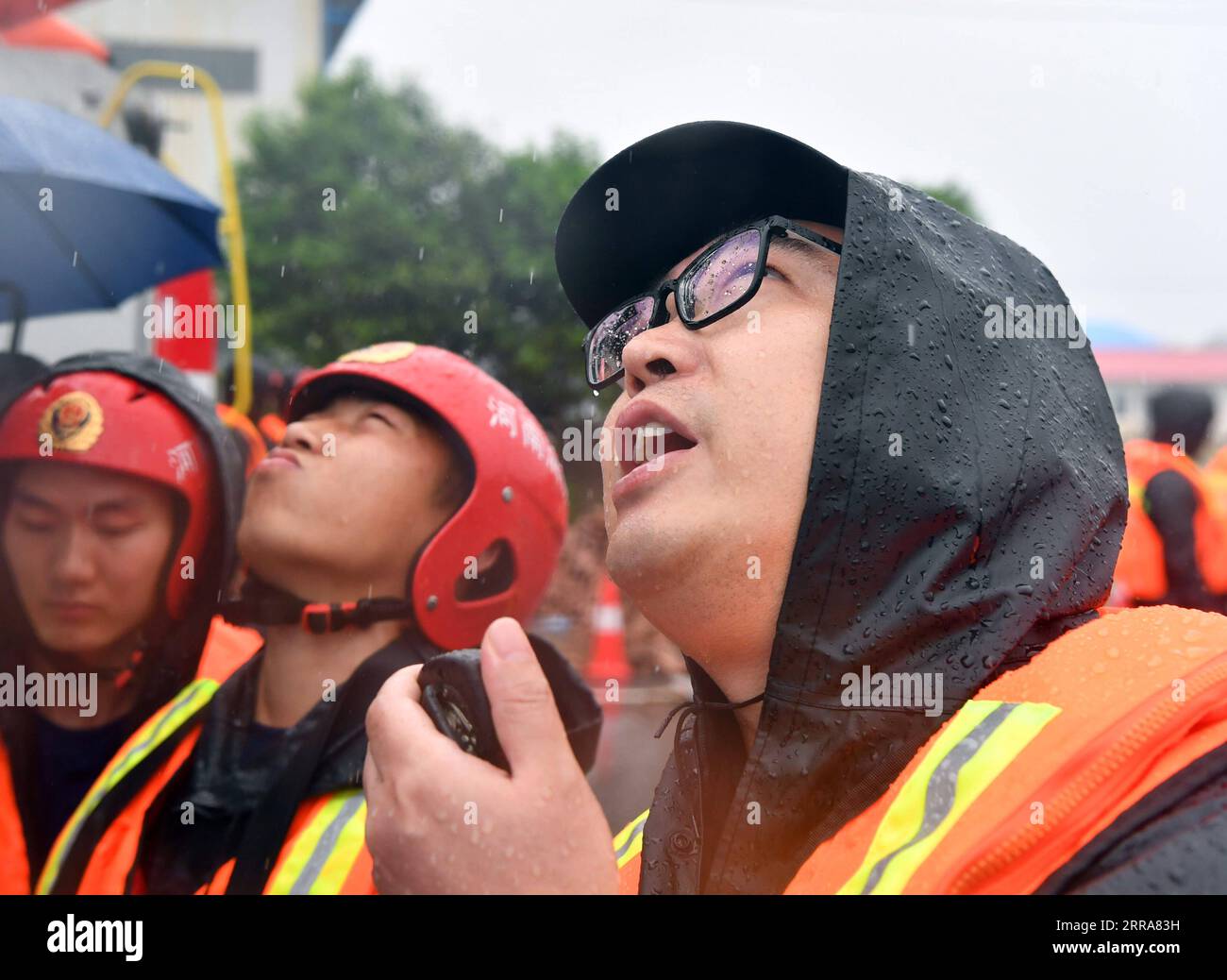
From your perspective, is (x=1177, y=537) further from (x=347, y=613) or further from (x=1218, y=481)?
(x=347, y=613)

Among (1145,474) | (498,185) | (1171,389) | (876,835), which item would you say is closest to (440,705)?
(876,835)

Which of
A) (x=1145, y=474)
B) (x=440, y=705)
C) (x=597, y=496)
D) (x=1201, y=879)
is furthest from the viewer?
(x=1145, y=474)

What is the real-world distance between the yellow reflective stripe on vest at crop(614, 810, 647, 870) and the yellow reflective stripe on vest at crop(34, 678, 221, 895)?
3.02 ft

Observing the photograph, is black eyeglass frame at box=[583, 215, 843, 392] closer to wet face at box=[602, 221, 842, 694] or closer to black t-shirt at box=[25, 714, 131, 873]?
wet face at box=[602, 221, 842, 694]

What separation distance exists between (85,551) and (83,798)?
1.61 feet

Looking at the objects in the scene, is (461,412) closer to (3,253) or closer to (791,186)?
(791,186)

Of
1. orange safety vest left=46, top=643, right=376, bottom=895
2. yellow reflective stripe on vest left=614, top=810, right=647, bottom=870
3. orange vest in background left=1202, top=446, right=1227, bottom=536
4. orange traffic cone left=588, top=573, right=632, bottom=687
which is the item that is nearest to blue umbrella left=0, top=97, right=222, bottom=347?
orange safety vest left=46, top=643, right=376, bottom=895

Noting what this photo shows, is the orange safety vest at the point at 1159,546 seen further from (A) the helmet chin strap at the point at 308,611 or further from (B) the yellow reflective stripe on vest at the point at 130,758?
(B) the yellow reflective stripe on vest at the point at 130,758

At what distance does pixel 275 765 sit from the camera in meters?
1.85

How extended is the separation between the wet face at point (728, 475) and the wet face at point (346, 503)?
0.77 m

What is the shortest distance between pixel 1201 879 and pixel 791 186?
908 mm

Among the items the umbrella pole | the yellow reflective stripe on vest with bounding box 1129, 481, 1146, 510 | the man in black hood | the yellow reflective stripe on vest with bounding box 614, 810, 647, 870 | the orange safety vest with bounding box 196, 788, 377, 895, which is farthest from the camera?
the yellow reflective stripe on vest with bounding box 1129, 481, 1146, 510

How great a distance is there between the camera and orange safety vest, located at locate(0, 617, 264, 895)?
1.88m

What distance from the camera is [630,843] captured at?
1.52 m
